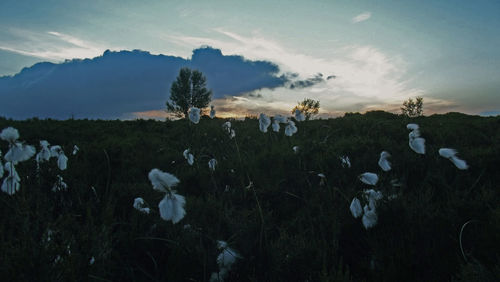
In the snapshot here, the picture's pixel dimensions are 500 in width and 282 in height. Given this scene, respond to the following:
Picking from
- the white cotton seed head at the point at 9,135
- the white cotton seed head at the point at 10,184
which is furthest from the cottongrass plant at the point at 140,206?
the white cotton seed head at the point at 9,135

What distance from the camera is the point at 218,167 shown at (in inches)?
206

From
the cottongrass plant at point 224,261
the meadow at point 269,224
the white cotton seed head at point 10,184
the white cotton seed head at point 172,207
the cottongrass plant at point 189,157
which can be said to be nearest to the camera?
the white cotton seed head at point 172,207

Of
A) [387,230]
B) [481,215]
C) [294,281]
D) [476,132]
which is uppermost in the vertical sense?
[476,132]

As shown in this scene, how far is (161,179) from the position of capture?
5.78 ft

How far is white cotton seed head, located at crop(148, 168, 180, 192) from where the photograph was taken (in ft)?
5.67

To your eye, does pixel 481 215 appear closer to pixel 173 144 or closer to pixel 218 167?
pixel 218 167

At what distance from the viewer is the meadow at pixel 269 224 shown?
6.97 ft

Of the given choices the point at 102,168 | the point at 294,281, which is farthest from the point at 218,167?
the point at 294,281

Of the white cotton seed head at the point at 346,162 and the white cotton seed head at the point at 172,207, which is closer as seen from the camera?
the white cotton seed head at the point at 172,207

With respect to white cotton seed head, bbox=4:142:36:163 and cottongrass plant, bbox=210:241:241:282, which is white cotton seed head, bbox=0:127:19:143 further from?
cottongrass plant, bbox=210:241:241:282

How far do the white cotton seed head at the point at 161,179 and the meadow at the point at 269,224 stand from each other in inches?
26.3

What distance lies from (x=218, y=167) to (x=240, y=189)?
1004 millimetres

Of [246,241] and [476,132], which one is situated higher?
[476,132]

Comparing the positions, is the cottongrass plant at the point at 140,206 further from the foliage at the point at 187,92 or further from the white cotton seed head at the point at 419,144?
the foliage at the point at 187,92
